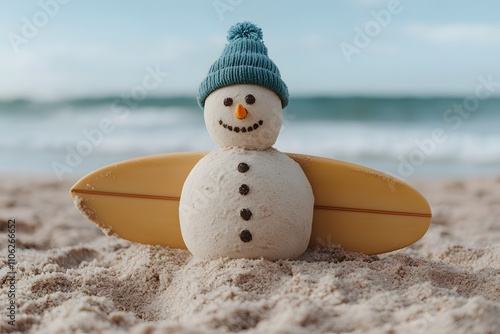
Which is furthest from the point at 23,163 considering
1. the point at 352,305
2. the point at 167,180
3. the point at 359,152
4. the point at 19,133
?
the point at 352,305

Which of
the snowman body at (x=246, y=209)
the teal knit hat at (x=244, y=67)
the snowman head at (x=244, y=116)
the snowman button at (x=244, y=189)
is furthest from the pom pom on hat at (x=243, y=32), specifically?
the snowman button at (x=244, y=189)

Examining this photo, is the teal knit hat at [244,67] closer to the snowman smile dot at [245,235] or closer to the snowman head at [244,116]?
the snowman head at [244,116]

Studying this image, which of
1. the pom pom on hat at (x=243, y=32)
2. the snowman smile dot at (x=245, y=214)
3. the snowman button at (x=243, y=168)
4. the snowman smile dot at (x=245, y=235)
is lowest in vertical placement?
the snowman smile dot at (x=245, y=235)

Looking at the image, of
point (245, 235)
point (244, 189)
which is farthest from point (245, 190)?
point (245, 235)

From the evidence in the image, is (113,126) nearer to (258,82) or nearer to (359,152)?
(359,152)

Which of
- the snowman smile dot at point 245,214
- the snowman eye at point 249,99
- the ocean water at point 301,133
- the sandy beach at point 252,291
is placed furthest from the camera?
the ocean water at point 301,133

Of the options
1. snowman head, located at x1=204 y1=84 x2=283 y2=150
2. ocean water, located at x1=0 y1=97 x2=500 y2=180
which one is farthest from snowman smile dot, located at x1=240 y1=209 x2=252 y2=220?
ocean water, located at x1=0 y1=97 x2=500 y2=180
